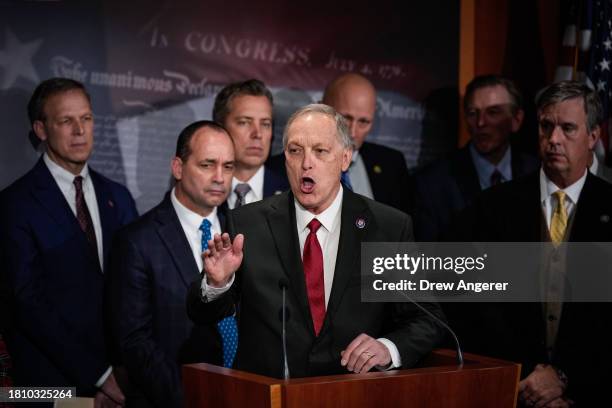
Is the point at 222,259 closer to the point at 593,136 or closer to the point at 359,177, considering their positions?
the point at 593,136

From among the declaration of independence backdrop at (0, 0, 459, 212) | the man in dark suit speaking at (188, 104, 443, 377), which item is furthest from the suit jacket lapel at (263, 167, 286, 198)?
the man in dark suit speaking at (188, 104, 443, 377)

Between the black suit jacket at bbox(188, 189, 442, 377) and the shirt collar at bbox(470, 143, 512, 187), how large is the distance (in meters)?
1.82

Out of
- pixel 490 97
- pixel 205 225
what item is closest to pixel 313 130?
pixel 205 225

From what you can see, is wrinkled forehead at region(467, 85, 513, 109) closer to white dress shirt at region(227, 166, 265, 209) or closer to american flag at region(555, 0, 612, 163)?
american flag at region(555, 0, 612, 163)

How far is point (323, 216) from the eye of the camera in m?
3.10

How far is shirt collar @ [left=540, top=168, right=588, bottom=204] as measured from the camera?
3.82 meters

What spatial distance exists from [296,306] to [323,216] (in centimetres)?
37

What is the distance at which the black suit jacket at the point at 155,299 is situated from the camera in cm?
360

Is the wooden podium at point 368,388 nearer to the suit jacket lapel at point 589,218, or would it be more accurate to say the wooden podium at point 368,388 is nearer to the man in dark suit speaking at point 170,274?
the man in dark suit speaking at point 170,274

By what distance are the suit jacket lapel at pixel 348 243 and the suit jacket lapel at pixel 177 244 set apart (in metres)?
0.91

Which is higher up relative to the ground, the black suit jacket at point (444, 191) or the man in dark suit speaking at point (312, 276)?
the black suit jacket at point (444, 191)

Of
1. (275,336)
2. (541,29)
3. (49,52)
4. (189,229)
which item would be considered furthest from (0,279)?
(541,29)

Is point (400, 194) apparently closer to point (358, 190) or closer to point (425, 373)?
point (358, 190)

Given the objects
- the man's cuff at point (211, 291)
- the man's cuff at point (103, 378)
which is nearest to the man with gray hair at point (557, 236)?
the man's cuff at point (211, 291)
